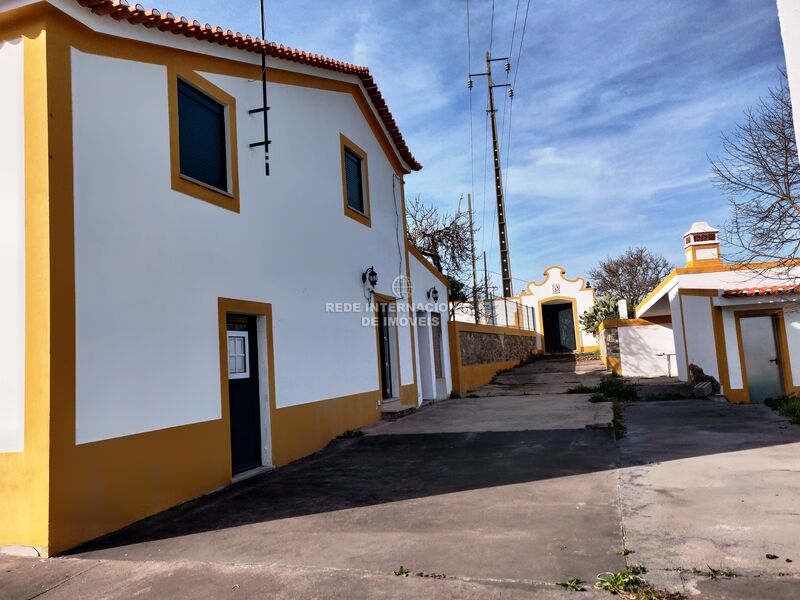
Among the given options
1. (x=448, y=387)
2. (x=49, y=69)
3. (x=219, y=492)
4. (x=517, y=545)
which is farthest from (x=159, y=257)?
(x=448, y=387)

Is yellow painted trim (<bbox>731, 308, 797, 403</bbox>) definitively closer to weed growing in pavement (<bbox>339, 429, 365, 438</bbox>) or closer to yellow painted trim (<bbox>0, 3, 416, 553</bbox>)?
weed growing in pavement (<bbox>339, 429, 365, 438</bbox>)

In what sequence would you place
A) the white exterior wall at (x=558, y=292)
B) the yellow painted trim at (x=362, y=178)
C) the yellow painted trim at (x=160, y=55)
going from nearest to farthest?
the yellow painted trim at (x=160, y=55) → the yellow painted trim at (x=362, y=178) → the white exterior wall at (x=558, y=292)

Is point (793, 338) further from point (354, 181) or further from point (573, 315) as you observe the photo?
point (573, 315)

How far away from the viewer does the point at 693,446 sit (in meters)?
7.24

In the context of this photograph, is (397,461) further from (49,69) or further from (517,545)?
(49,69)

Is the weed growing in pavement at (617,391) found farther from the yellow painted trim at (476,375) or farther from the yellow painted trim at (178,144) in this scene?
the yellow painted trim at (178,144)

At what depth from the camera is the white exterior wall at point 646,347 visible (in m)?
18.8

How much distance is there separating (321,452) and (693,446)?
16.1ft

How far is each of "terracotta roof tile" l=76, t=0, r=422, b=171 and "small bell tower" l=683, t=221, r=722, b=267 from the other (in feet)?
28.7

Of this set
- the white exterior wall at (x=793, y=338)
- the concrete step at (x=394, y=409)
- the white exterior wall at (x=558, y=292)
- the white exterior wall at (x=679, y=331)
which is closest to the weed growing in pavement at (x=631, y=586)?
the concrete step at (x=394, y=409)

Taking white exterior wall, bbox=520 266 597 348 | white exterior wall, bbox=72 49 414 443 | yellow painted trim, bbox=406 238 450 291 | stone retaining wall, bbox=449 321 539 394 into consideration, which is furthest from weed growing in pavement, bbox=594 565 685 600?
white exterior wall, bbox=520 266 597 348

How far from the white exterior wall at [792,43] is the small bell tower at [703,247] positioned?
12.9m

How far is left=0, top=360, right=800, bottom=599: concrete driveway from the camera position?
3578 mm

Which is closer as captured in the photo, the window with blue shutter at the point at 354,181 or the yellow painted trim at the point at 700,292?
the window with blue shutter at the point at 354,181
